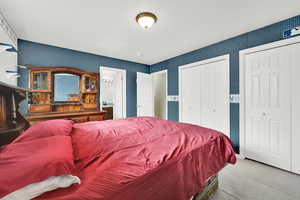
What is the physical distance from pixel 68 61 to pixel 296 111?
4603 millimetres

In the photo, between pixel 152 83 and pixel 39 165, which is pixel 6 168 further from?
pixel 152 83

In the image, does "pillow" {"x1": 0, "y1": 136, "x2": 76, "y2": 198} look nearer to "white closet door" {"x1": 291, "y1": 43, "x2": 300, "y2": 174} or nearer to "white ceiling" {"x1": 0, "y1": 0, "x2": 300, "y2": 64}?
"white ceiling" {"x1": 0, "y1": 0, "x2": 300, "y2": 64}

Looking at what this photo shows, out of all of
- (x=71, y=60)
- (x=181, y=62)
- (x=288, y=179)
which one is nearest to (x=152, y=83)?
(x=181, y=62)

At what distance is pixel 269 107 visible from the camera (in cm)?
221

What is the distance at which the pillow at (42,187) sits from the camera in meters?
0.53

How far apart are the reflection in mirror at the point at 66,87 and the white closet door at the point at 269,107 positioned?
3.85 m

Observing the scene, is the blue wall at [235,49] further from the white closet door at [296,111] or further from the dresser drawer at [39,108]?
the dresser drawer at [39,108]

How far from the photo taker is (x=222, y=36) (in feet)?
8.49

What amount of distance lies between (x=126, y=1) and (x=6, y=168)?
6.36 feet

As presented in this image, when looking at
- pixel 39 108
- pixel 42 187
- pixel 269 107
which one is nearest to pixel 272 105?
pixel 269 107

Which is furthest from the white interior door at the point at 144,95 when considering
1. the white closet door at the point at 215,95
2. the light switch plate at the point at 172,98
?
the white closet door at the point at 215,95

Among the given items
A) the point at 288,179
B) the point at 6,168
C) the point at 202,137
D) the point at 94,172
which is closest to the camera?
the point at 6,168

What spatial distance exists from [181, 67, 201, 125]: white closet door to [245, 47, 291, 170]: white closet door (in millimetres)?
1062

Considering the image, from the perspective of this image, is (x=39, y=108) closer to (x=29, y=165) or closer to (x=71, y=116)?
(x=71, y=116)
